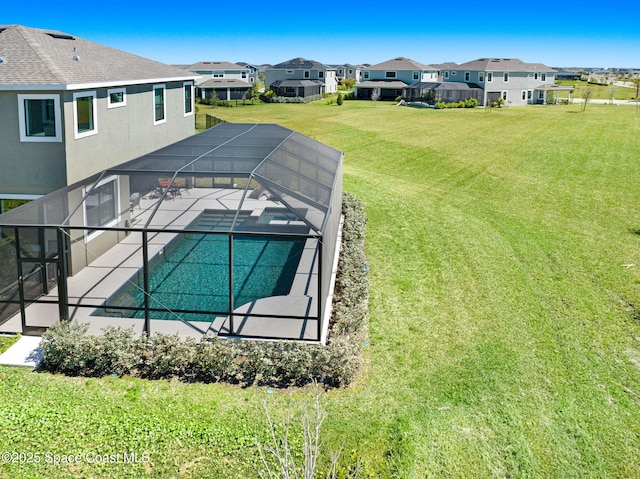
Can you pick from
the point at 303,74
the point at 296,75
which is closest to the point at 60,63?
the point at 303,74

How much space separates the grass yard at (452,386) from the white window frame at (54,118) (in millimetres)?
6098

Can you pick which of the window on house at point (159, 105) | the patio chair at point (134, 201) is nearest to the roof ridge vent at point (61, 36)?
the window on house at point (159, 105)

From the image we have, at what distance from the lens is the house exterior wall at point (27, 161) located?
13.5 meters

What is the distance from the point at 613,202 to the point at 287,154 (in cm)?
1635

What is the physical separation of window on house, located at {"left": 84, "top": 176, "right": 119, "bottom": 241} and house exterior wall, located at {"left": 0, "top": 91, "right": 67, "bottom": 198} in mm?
948

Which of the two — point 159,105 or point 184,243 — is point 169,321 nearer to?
point 184,243

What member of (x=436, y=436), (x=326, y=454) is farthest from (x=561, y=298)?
(x=326, y=454)

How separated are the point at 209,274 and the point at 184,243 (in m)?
1.94

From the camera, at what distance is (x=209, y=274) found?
1456 centimetres

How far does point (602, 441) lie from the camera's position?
8.56 m

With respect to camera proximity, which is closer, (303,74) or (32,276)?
(32,276)

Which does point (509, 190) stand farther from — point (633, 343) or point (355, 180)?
point (633, 343)

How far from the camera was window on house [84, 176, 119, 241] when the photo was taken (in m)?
14.3

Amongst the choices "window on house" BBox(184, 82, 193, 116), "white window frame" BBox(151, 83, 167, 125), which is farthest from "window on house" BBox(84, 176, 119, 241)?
"window on house" BBox(184, 82, 193, 116)
